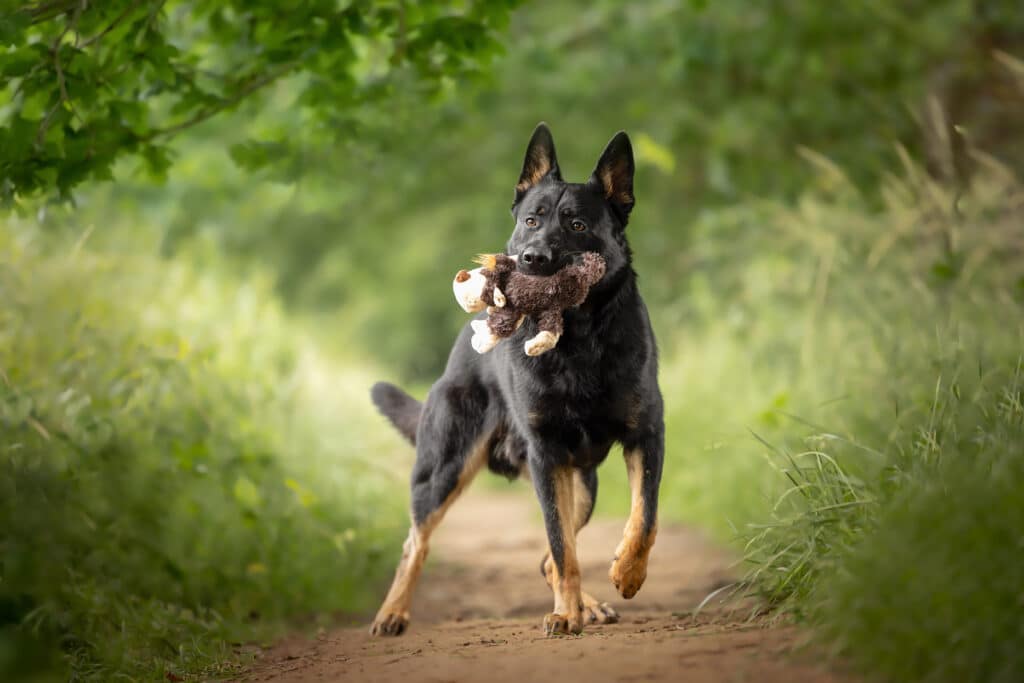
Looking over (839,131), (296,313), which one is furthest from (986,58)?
(296,313)

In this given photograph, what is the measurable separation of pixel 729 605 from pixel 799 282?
15.3 feet

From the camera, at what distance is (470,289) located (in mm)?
3994

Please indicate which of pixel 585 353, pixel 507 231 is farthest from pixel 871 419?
pixel 507 231

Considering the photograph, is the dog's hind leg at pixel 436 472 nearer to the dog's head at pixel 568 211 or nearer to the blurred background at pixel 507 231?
the blurred background at pixel 507 231

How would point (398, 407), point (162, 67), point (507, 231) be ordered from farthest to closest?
point (507, 231) → point (398, 407) → point (162, 67)

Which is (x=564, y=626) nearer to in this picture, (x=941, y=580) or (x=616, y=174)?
(x=941, y=580)

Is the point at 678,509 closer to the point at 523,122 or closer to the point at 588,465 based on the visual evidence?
the point at 588,465

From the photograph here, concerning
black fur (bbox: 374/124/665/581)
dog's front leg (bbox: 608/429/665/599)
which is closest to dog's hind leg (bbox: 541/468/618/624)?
black fur (bbox: 374/124/665/581)

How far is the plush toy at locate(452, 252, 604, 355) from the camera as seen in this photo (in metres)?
4.02

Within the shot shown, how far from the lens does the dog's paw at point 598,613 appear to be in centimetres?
462

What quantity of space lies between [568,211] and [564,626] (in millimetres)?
1719

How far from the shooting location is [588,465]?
451 cm

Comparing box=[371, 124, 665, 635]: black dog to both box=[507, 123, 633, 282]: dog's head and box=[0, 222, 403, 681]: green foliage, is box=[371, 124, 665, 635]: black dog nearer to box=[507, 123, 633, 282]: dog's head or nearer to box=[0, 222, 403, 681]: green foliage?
box=[507, 123, 633, 282]: dog's head

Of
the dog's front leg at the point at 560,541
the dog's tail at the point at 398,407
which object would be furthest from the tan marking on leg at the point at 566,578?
the dog's tail at the point at 398,407
